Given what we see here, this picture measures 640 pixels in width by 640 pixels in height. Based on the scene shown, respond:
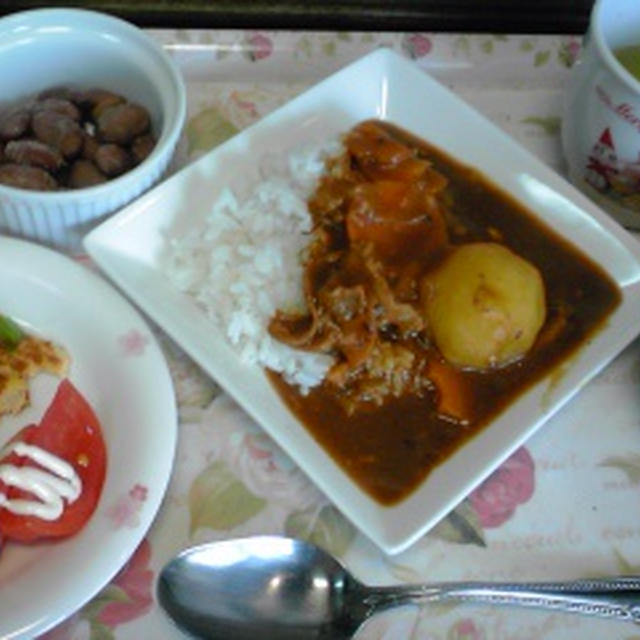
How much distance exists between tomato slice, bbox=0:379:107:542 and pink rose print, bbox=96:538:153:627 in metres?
0.07

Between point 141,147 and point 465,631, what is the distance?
68cm

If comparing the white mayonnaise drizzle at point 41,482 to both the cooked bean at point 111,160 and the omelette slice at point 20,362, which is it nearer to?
the omelette slice at point 20,362

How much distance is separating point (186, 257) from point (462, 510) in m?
0.43

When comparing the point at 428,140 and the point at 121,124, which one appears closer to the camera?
the point at 121,124

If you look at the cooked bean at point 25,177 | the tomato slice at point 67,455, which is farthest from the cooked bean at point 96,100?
the tomato slice at point 67,455

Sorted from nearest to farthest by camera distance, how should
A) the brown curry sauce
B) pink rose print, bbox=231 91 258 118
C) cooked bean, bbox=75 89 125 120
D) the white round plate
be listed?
1. the white round plate
2. the brown curry sauce
3. cooked bean, bbox=75 89 125 120
4. pink rose print, bbox=231 91 258 118

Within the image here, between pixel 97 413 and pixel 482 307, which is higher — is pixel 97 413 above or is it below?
below

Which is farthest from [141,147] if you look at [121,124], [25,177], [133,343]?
[133,343]

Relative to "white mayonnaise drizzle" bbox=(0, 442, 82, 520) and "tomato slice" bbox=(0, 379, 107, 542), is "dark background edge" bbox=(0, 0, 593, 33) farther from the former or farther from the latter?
"white mayonnaise drizzle" bbox=(0, 442, 82, 520)

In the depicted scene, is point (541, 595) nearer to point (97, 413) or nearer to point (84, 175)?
point (97, 413)

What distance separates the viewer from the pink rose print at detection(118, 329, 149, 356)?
3.53ft

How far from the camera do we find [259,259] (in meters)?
1.15

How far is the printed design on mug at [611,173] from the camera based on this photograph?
1.19 metres

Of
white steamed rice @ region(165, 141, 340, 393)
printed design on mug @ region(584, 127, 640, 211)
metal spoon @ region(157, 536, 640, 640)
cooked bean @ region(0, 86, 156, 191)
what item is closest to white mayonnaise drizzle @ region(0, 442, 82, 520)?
metal spoon @ region(157, 536, 640, 640)
